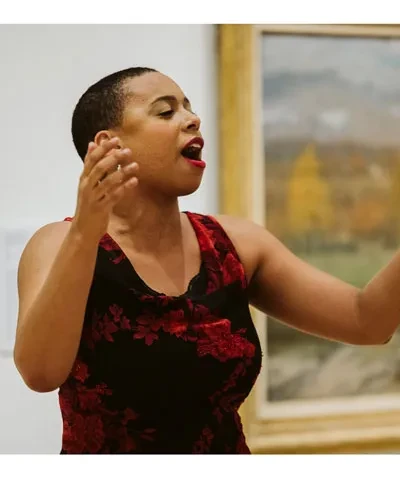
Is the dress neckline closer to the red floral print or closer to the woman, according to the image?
the woman

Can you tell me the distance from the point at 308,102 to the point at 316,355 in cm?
35

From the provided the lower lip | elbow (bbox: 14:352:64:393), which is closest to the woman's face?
the lower lip

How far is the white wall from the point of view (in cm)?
74

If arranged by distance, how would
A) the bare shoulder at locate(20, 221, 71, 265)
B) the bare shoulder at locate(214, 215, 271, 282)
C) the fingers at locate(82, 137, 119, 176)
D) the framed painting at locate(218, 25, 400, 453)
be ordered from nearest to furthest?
1. the fingers at locate(82, 137, 119, 176)
2. the bare shoulder at locate(20, 221, 71, 265)
3. the bare shoulder at locate(214, 215, 271, 282)
4. the framed painting at locate(218, 25, 400, 453)

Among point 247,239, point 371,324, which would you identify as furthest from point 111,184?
point 371,324

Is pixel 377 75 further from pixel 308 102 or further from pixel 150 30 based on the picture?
pixel 150 30

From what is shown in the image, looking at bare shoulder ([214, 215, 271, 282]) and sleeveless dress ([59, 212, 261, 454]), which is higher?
bare shoulder ([214, 215, 271, 282])

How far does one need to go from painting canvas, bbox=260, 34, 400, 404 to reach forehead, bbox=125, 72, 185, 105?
A: 225mm

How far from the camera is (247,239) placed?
2.40ft

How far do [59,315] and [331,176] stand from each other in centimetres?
→ 47

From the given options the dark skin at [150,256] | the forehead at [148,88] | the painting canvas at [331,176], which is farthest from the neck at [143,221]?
the painting canvas at [331,176]

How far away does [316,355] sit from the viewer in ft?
2.86

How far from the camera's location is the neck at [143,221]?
2.21 ft
